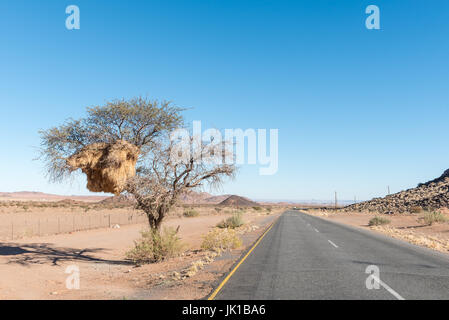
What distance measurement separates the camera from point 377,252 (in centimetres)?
1377

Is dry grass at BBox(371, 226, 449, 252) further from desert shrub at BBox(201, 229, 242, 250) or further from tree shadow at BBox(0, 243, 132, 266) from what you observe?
tree shadow at BBox(0, 243, 132, 266)

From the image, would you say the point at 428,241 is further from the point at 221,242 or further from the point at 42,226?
the point at 42,226

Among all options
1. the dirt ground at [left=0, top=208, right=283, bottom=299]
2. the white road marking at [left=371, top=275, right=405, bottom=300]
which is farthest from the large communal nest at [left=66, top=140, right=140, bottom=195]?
the white road marking at [left=371, top=275, right=405, bottom=300]

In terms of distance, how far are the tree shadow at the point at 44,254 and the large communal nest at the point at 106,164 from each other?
525 cm

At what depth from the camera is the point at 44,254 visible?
1825 centimetres

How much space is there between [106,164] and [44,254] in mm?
9370

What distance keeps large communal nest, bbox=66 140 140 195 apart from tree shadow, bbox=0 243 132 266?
17.2 ft

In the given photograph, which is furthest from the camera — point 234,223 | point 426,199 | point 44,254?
point 426,199

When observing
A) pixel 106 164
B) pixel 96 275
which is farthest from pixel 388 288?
pixel 96 275

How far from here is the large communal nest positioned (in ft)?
41.6

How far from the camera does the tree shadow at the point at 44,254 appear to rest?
16.2 meters

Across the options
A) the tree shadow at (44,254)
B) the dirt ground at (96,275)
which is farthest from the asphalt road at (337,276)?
the tree shadow at (44,254)

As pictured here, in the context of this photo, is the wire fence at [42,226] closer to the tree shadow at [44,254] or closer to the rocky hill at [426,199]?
the tree shadow at [44,254]

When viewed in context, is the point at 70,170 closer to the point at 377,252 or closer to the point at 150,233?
the point at 150,233
